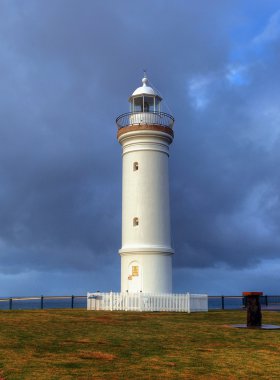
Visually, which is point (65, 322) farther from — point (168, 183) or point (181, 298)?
point (168, 183)

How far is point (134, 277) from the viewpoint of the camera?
30359mm

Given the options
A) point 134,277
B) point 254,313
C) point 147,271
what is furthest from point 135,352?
point 134,277

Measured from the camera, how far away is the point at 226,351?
12656mm

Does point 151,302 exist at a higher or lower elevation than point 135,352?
higher

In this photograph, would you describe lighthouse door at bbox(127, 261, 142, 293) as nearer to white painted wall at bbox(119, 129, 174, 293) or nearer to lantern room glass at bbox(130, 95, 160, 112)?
white painted wall at bbox(119, 129, 174, 293)

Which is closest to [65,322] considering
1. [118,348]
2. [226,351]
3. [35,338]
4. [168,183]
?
[35,338]

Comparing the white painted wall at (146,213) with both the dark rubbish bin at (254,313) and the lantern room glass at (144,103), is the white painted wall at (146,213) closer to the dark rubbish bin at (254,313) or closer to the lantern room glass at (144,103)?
the lantern room glass at (144,103)

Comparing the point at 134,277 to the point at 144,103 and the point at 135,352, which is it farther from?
the point at 135,352

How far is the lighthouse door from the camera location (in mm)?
30123

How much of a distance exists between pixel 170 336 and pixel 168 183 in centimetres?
1749

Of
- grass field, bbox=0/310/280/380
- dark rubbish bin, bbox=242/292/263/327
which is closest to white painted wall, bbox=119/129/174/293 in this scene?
dark rubbish bin, bbox=242/292/263/327

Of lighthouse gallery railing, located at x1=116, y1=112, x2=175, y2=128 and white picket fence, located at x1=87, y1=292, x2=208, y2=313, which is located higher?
lighthouse gallery railing, located at x1=116, y1=112, x2=175, y2=128

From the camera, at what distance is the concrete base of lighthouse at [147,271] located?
3006 centimetres

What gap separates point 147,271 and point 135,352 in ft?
58.8
